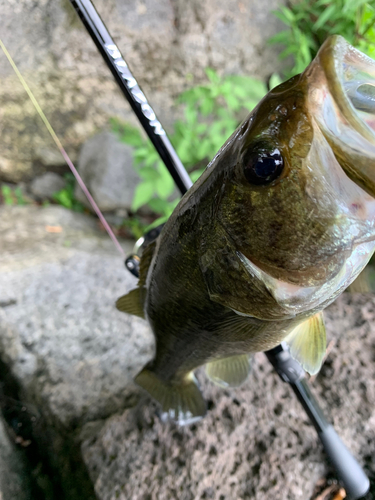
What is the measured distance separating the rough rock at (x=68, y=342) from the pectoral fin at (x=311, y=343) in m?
0.71

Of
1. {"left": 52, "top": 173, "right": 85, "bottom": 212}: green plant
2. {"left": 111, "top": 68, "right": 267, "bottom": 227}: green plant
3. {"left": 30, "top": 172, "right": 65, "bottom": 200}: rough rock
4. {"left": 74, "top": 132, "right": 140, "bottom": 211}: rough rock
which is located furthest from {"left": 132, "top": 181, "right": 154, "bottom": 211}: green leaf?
{"left": 30, "top": 172, "right": 65, "bottom": 200}: rough rock

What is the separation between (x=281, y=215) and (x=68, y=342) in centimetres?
123

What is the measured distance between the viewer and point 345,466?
945mm

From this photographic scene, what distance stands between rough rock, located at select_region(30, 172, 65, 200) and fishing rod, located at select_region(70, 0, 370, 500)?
2.06 m

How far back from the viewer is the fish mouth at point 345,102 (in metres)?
0.33

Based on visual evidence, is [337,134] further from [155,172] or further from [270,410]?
[155,172]

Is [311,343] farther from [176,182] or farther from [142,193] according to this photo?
[142,193]

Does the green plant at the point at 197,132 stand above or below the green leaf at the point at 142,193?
above

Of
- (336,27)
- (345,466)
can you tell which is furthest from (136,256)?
(336,27)

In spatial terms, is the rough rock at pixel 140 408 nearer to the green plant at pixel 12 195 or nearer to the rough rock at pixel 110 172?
the rough rock at pixel 110 172

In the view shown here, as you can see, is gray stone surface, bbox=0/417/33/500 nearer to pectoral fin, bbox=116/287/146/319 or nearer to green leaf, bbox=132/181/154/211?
pectoral fin, bbox=116/287/146/319

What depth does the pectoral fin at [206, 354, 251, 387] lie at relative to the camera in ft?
3.06

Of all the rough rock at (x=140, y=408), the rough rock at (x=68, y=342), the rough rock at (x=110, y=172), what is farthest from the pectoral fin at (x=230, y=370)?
the rough rock at (x=110, y=172)

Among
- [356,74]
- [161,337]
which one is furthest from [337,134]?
[161,337]
